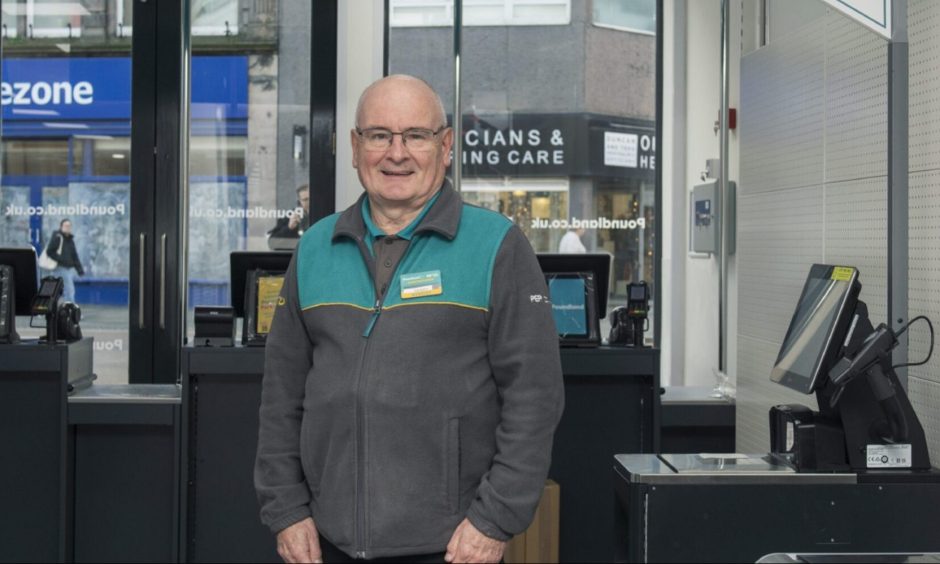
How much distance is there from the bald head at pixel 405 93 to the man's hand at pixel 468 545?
0.76 m

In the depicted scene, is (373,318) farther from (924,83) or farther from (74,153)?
(74,153)

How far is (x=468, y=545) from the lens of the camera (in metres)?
2.00

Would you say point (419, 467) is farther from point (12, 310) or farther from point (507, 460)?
point (12, 310)

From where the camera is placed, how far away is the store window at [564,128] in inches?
238

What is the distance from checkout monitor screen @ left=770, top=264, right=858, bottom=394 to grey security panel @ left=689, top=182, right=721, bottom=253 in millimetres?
2253

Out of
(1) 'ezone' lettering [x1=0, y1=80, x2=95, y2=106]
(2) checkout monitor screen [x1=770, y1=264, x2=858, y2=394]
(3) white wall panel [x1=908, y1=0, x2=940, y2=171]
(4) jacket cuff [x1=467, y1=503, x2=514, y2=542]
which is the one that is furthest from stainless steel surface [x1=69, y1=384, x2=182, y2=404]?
(3) white wall panel [x1=908, y1=0, x2=940, y2=171]

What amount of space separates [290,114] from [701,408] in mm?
2623

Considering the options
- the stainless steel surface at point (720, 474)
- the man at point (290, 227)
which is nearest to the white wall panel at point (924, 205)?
the stainless steel surface at point (720, 474)

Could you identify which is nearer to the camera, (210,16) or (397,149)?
(397,149)

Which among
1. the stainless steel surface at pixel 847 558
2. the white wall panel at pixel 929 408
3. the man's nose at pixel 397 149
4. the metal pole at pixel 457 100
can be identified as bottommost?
the stainless steel surface at pixel 847 558

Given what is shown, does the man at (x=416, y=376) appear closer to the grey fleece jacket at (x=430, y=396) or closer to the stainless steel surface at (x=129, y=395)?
the grey fleece jacket at (x=430, y=396)

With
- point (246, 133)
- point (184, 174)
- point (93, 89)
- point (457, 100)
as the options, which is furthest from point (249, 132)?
point (457, 100)

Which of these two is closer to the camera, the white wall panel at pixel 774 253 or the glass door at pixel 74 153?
the white wall panel at pixel 774 253

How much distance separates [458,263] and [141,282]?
→ 3.71 metres
